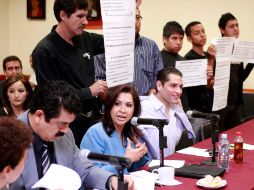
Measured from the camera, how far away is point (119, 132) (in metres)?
2.90

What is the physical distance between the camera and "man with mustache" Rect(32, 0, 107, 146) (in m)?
2.98

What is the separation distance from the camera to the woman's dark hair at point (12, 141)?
1483mm

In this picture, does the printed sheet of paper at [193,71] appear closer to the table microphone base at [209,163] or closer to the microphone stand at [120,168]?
the table microphone base at [209,163]

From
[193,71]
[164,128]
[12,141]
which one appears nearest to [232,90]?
[193,71]

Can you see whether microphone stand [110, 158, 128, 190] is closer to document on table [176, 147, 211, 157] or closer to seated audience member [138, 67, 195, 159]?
document on table [176, 147, 211, 157]

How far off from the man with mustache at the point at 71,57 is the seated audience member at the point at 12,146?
1.38 meters

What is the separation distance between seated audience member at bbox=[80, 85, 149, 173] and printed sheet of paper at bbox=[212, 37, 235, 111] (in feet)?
5.94

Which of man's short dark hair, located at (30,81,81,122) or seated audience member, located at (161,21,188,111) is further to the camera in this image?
seated audience member, located at (161,21,188,111)

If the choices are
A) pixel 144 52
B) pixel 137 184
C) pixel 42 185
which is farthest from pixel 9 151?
pixel 144 52

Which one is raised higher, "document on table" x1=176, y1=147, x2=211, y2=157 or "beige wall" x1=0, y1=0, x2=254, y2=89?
"beige wall" x1=0, y1=0, x2=254, y2=89

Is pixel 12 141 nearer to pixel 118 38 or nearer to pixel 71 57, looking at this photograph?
pixel 71 57

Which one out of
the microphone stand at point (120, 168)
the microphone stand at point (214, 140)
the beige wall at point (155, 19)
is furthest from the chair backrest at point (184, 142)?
the beige wall at point (155, 19)

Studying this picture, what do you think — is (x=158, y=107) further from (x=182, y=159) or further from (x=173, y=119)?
(x=182, y=159)

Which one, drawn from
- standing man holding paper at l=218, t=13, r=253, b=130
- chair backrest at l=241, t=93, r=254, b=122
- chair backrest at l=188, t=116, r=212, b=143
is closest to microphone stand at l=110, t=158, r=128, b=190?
chair backrest at l=188, t=116, r=212, b=143
